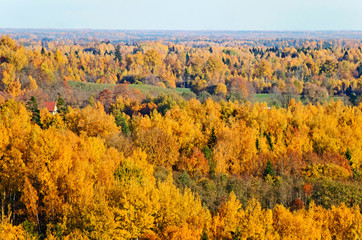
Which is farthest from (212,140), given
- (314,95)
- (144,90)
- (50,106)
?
(314,95)

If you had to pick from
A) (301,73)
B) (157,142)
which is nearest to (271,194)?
(157,142)

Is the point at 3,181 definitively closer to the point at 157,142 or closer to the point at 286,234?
the point at 157,142

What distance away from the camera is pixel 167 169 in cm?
3828

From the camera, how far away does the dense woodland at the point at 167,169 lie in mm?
24188

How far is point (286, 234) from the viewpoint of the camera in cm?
2417

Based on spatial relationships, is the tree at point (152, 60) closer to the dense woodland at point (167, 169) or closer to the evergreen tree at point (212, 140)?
the dense woodland at point (167, 169)

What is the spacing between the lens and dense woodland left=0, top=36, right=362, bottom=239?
24.2 metres

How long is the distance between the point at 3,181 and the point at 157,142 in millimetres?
18087

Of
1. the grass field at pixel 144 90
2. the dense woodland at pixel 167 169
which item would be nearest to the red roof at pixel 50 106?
the dense woodland at pixel 167 169

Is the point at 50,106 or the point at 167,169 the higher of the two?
the point at 50,106

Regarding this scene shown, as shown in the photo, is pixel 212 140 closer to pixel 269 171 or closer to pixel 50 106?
pixel 269 171

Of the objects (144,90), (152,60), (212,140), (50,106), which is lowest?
(212,140)

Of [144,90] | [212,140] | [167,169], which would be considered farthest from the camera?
[144,90]

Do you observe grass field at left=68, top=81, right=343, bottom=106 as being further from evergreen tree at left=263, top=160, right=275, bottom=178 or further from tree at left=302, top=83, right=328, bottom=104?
evergreen tree at left=263, top=160, right=275, bottom=178
